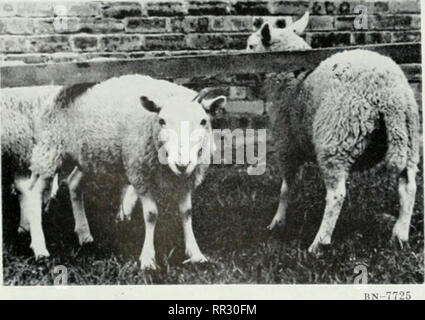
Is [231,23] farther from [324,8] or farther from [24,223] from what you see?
[24,223]

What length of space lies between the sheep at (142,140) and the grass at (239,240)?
9 centimetres

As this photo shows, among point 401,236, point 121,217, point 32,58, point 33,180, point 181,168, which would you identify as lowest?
point 401,236

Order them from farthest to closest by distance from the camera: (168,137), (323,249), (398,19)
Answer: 1. (398,19)
2. (323,249)
3. (168,137)

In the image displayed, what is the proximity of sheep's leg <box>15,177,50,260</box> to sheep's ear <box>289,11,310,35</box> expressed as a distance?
1.71 metres

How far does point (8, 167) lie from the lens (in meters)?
3.53

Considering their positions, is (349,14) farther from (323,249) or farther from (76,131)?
(76,131)

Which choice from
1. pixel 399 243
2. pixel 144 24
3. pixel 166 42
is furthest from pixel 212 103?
pixel 399 243

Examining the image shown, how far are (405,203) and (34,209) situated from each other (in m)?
2.08

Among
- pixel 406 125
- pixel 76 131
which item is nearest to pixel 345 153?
pixel 406 125

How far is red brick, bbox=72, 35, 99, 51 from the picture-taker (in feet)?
11.8

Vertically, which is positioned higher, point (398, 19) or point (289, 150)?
point (398, 19)

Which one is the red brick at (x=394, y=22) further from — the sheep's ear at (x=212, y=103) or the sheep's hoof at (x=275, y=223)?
the sheep's hoof at (x=275, y=223)

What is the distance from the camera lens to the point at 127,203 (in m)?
3.47

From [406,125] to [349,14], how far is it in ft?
2.64
